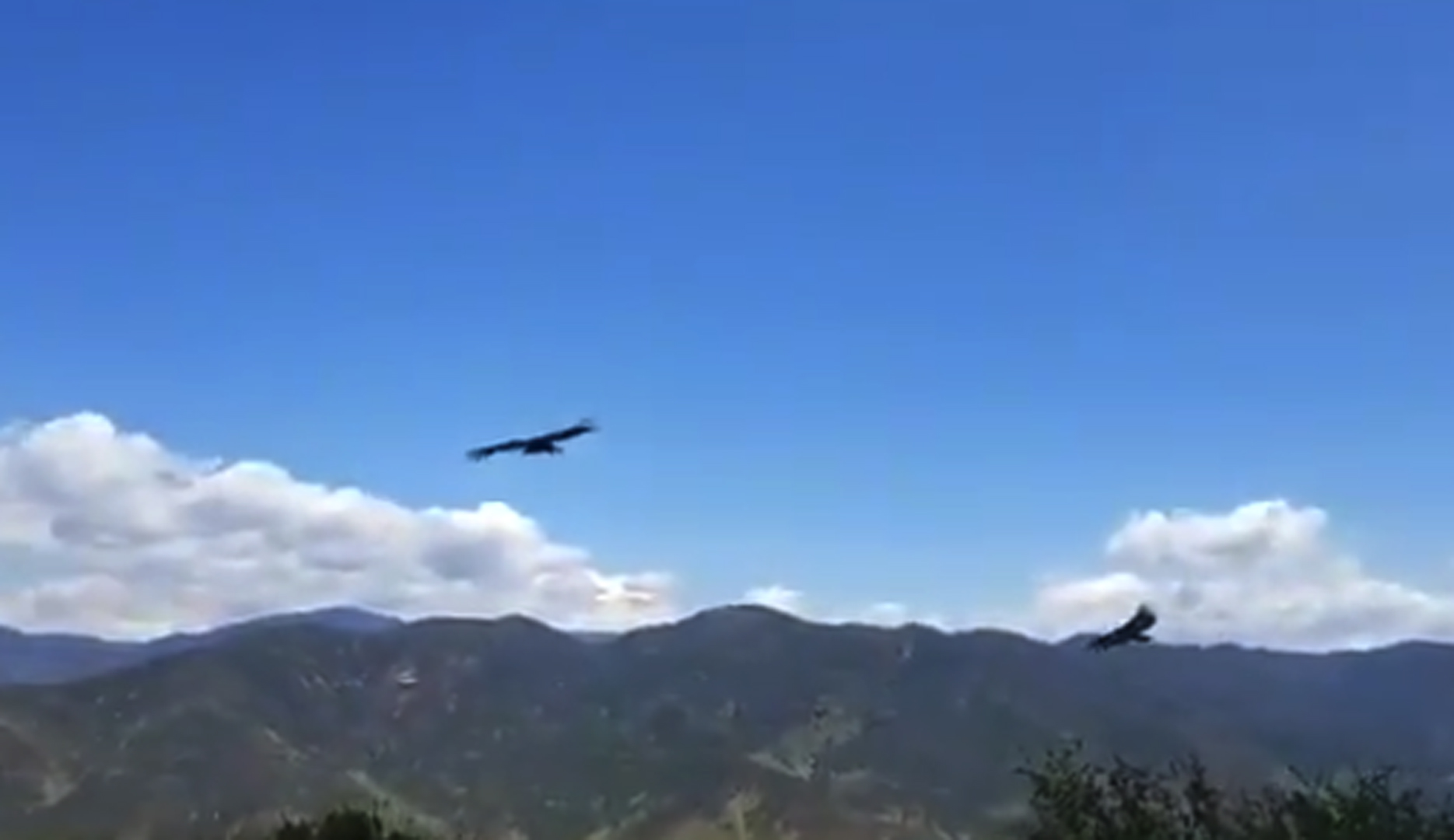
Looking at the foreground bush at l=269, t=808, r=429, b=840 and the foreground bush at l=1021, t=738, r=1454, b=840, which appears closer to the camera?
the foreground bush at l=1021, t=738, r=1454, b=840

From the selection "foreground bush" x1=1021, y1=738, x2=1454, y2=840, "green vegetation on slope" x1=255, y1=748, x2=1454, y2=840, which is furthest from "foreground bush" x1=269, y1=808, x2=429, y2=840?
"foreground bush" x1=1021, y1=738, x2=1454, y2=840

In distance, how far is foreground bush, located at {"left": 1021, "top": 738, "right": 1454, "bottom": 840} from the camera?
A: 70.0ft

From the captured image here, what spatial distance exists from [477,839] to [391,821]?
3152mm

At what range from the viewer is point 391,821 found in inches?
1770

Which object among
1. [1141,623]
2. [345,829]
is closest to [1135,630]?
[1141,623]

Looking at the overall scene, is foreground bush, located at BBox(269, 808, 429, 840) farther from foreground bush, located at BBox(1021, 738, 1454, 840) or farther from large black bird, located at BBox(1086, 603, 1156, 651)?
large black bird, located at BBox(1086, 603, 1156, 651)

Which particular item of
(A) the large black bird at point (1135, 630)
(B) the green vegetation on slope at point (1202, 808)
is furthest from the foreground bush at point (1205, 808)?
(A) the large black bird at point (1135, 630)

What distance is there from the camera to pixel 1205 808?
2227 centimetres

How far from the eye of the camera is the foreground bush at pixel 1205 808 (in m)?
21.3

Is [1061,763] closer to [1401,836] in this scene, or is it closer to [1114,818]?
[1114,818]

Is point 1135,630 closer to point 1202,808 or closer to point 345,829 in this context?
point 1202,808

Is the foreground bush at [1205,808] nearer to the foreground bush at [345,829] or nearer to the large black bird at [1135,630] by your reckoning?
the large black bird at [1135,630]

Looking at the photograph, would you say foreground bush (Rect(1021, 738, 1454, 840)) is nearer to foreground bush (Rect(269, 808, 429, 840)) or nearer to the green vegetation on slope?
the green vegetation on slope

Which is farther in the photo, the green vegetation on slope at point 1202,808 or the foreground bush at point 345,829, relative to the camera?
the foreground bush at point 345,829
